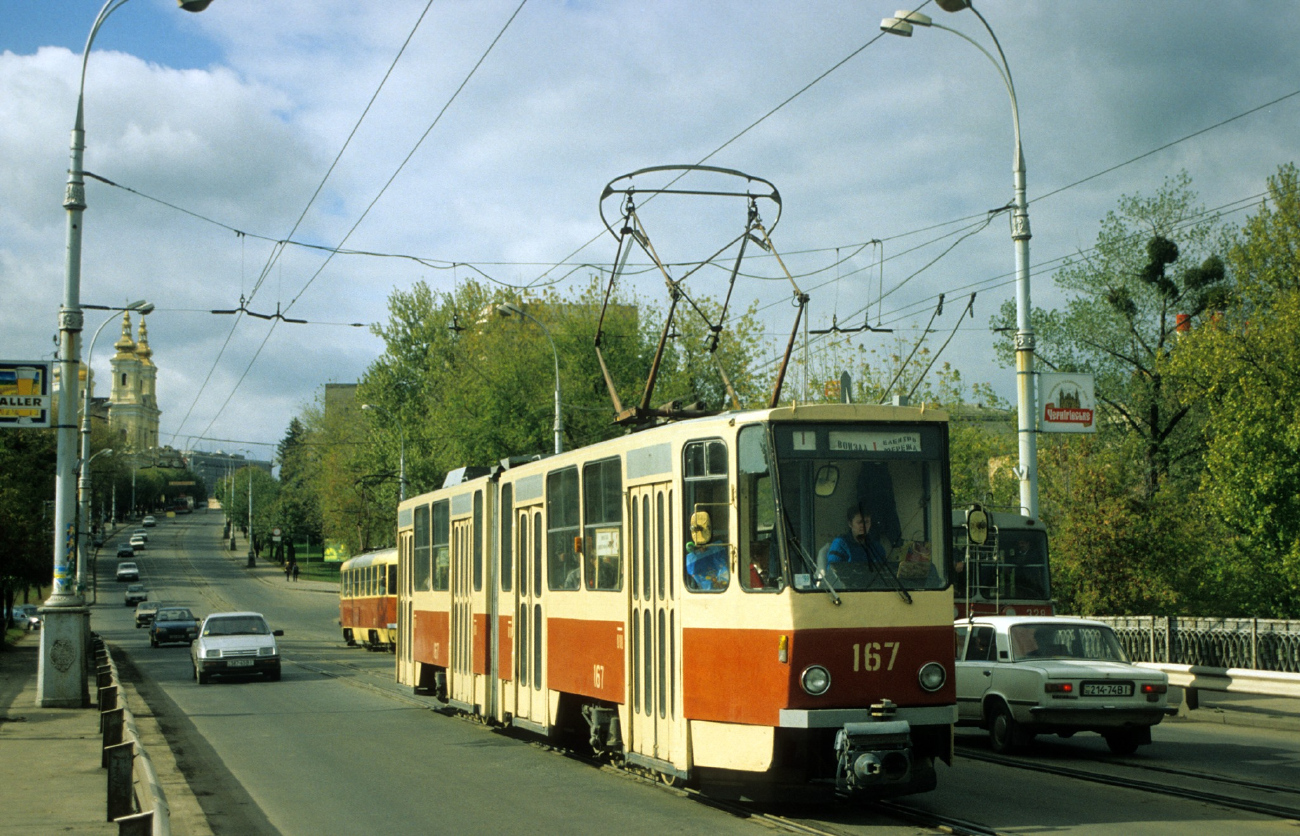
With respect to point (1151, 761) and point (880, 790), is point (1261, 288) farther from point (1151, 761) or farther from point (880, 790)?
point (880, 790)

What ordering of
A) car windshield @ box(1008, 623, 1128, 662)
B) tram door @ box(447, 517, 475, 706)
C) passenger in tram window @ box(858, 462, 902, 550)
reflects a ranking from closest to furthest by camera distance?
passenger in tram window @ box(858, 462, 902, 550) < car windshield @ box(1008, 623, 1128, 662) < tram door @ box(447, 517, 475, 706)

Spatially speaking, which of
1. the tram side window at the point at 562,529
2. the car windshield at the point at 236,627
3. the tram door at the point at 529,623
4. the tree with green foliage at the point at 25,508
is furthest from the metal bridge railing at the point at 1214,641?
the tree with green foliage at the point at 25,508

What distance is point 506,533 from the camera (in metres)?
15.3

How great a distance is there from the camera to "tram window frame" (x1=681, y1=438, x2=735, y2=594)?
9641 millimetres

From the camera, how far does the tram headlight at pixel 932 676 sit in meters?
9.25

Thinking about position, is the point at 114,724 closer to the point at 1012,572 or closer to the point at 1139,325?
the point at 1012,572

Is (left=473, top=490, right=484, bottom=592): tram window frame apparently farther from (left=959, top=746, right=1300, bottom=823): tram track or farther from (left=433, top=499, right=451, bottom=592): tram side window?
(left=959, top=746, right=1300, bottom=823): tram track

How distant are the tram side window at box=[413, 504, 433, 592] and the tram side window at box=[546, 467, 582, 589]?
6.29 m

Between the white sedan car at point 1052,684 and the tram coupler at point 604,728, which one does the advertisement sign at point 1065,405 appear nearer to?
the white sedan car at point 1052,684

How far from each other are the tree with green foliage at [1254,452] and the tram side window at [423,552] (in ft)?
62.6

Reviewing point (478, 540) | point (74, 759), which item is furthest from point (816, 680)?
point (74, 759)

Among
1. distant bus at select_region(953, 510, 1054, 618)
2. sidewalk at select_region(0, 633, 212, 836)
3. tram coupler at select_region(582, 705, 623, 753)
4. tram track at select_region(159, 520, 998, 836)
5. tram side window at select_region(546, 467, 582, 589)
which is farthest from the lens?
distant bus at select_region(953, 510, 1054, 618)

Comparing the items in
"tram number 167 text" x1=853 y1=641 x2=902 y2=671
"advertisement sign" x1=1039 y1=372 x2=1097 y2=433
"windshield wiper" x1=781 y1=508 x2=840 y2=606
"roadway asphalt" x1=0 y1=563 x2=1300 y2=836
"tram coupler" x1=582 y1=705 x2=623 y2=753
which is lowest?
Result: "roadway asphalt" x1=0 y1=563 x2=1300 y2=836

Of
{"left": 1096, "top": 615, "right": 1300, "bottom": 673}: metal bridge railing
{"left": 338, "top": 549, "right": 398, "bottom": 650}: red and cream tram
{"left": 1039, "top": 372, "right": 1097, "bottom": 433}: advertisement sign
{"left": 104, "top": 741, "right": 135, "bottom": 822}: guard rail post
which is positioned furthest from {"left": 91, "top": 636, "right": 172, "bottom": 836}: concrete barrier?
{"left": 338, "top": 549, "right": 398, "bottom": 650}: red and cream tram
